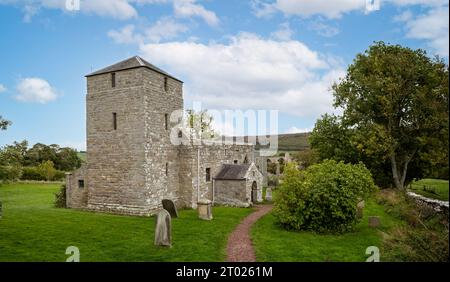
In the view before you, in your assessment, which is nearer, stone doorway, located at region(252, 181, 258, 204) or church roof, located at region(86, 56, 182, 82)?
church roof, located at region(86, 56, 182, 82)

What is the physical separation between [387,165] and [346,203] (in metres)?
14.8

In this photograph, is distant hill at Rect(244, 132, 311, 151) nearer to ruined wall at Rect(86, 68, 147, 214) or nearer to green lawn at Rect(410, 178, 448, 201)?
green lawn at Rect(410, 178, 448, 201)

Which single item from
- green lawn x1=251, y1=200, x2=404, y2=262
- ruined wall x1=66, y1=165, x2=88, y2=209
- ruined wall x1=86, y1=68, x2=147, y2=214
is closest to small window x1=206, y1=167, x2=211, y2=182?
ruined wall x1=86, y1=68, x2=147, y2=214

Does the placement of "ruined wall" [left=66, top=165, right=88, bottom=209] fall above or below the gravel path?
above

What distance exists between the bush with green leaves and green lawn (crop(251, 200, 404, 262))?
0.66 meters

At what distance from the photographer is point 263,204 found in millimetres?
26391

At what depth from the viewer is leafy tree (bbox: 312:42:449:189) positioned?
892 inches

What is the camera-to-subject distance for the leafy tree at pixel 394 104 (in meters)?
22.7

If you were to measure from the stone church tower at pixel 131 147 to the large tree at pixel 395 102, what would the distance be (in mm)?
14063

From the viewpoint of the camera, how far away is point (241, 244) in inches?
517

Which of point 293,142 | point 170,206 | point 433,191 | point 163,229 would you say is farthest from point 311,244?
point 293,142

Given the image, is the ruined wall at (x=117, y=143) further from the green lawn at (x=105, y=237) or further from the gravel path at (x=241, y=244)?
the gravel path at (x=241, y=244)

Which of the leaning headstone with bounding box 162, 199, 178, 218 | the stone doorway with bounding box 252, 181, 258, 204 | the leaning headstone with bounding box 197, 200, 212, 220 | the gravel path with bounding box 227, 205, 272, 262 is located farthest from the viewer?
the stone doorway with bounding box 252, 181, 258, 204

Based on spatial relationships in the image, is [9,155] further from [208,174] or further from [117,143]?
[208,174]
